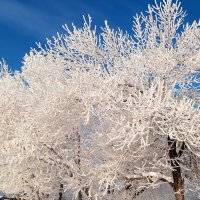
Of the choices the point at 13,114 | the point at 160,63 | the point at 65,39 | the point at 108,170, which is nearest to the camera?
the point at 108,170

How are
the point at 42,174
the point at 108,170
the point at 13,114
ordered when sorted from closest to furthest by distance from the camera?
1. the point at 108,170
2. the point at 42,174
3. the point at 13,114

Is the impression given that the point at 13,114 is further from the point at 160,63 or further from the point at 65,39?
the point at 160,63

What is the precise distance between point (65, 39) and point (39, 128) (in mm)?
4492

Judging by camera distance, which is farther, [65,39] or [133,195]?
[65,39]

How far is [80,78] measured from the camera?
1070 cm

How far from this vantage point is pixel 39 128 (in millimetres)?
11234

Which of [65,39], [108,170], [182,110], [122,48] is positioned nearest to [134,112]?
[182,110]

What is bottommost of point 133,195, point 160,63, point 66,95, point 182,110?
point 133,195

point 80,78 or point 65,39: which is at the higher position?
point 65,39

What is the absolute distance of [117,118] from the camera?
9195mm

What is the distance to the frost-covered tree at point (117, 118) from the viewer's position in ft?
29.7

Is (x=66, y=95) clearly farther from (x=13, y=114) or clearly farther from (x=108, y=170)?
(x=13, y=114)

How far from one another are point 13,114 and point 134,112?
8271mm

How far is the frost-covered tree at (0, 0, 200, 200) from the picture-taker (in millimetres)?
9062
